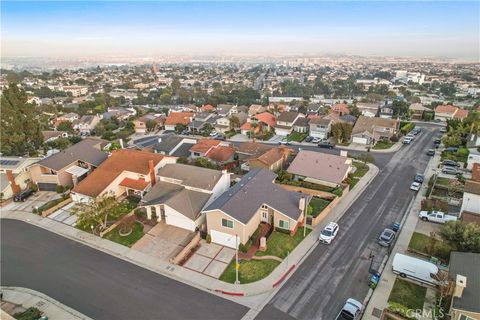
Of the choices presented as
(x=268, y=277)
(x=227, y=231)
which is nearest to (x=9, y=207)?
(x=227, y=231)

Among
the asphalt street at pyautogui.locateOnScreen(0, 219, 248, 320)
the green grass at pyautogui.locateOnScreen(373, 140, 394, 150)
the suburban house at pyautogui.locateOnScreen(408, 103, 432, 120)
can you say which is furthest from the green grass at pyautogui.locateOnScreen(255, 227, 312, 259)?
the suburban house at pyautogui.locateOnScreen(408, 103, 432, 120)

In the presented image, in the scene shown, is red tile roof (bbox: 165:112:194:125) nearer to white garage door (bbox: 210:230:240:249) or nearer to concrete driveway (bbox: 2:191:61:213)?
concrete driveway (bbox: 2:191:61:213)

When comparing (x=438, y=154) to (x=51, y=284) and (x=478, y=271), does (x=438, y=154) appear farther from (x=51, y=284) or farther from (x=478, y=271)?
(x=51, y=284)

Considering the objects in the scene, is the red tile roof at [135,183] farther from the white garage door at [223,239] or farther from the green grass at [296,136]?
the green grass at [296,136]

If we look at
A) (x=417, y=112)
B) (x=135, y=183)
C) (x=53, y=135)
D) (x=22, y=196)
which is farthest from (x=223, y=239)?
(x=417, y=112)

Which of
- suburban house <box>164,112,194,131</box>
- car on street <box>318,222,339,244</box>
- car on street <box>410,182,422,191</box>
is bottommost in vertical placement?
car on street <box>318,222,339,244</box>

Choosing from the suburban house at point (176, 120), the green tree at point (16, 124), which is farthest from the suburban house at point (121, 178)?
the suburban house at point (176, 120)
